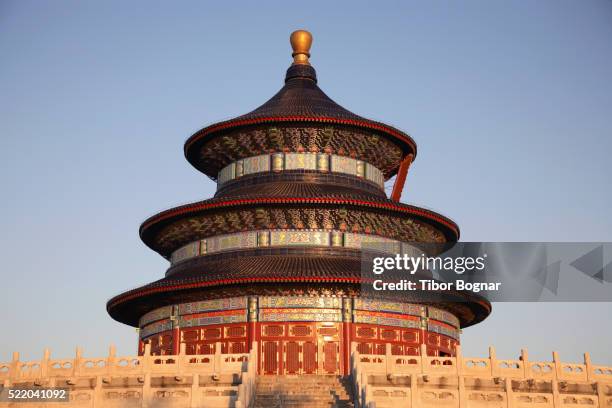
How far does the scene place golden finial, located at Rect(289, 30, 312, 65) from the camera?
53.1 meters

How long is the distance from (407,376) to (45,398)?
35.2ft

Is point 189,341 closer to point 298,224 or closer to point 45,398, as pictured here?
point 298,224

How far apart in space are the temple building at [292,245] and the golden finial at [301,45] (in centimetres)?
230

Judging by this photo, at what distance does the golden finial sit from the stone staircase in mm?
24912

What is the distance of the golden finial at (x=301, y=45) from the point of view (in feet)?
174

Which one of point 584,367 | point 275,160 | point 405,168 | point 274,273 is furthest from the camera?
point 405,168

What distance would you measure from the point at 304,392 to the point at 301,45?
Result: 89.9 ft

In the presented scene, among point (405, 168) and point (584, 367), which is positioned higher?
point (405, 168)

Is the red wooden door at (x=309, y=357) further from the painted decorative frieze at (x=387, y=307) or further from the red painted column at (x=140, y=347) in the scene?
the red painted column at (x=140, y=347)

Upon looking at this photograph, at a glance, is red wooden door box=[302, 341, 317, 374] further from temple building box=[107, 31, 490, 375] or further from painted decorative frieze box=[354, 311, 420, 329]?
painted decorative frieze box=[354, 311, 420, 329]

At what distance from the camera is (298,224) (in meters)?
44.3

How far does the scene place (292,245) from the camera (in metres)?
44.0

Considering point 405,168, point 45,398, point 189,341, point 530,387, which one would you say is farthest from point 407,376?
point 405,168

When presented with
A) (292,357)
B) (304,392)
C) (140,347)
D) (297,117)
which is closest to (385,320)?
(292,357)
